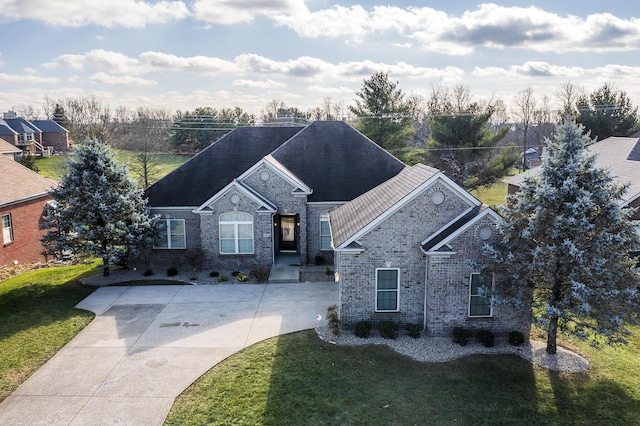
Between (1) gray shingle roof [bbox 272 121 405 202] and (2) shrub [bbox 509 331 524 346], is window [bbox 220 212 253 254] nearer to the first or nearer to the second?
(1) gray shingle roof [bbox 272 121 405 202]

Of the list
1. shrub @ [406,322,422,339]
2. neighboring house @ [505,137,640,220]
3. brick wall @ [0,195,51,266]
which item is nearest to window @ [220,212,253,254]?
shrub @ [406,322,422,339]

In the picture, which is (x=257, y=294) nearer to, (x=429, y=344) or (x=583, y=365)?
(x=429, y=344)

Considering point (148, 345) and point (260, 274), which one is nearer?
point (148, 345)

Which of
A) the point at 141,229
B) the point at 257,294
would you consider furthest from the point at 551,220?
the point at 141,229

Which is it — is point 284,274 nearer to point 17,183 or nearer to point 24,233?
point 24,233

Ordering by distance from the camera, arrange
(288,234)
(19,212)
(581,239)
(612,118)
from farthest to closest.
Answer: (612,118)
(288,234)
(19,212)
(581,239)

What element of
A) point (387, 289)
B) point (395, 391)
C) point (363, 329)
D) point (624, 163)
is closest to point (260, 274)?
point (363, 329)

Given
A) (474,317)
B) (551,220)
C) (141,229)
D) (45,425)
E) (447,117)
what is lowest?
(45,425)
